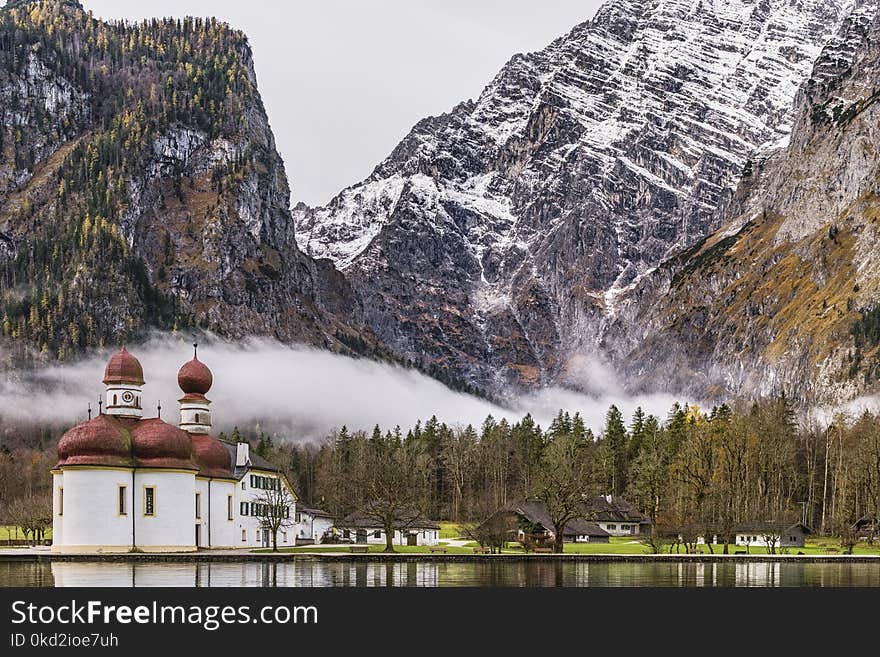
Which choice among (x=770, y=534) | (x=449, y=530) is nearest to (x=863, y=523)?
(x=770, y=534)

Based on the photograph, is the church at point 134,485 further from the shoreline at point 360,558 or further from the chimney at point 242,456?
the chimney at point 242,456

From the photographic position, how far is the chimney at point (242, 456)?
417ft

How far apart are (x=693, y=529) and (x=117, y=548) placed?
165 feet

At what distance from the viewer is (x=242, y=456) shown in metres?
128

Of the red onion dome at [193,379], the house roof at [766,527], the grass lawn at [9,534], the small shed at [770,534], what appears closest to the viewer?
the red onion dome at [193,379]

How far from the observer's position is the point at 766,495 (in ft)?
490

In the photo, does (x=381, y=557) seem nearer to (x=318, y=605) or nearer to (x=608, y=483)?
(x=318, y=605)

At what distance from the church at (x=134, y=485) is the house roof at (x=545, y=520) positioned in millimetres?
29322

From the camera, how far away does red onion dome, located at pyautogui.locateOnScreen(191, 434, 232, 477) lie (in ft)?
391

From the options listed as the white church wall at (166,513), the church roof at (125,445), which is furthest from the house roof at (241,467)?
the white church wall at (166,513)

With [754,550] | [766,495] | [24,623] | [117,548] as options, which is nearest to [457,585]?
[24,623]

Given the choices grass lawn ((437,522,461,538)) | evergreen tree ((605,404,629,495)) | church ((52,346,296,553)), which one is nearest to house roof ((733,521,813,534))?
grass lawn ((437,522,461,538))

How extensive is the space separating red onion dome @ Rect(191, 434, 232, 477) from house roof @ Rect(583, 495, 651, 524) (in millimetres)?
51333

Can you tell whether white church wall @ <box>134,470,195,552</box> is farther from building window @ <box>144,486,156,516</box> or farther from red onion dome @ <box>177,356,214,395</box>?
red onion dome @ <box>177,356,214,395</box>
